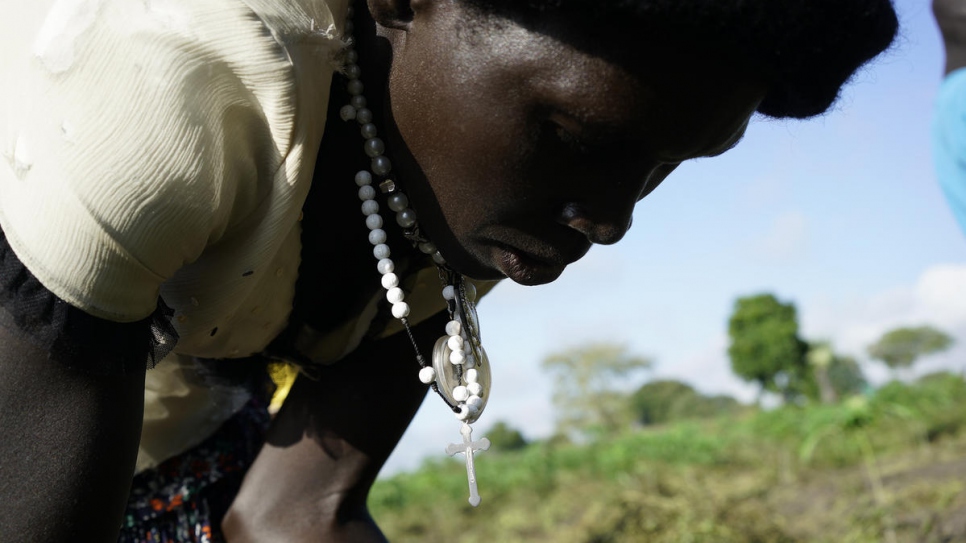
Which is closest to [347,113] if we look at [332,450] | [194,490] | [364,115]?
[364,115]

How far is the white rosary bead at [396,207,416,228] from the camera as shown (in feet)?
4.17

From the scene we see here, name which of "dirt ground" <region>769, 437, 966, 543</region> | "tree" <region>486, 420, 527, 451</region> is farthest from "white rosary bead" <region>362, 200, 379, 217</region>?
"tree" <region>486, 420, 527, 451</region>

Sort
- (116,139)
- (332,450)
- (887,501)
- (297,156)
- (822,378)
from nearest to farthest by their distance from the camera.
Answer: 1. (116,139)
2. (297,156)
3. (332,450)
4. (887,501)
5. (822,378)

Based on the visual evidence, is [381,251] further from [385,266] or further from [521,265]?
[521,265]

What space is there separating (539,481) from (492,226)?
758 centimetres

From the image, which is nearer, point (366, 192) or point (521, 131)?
point (521, 131)

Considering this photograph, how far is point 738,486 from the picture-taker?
5.78 m

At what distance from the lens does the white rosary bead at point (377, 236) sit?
1276 mm

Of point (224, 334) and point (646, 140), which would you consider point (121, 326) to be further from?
point (646, 140)

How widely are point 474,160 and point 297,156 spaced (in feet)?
0.65

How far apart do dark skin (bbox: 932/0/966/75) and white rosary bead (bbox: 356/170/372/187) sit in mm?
1104

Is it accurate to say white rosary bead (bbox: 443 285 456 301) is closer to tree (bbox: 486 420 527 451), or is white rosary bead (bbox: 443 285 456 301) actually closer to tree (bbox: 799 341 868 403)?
tree (bbox: 486 420 527 451)

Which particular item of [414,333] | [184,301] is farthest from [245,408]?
[184,301]

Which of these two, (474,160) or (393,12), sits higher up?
(393,12)
